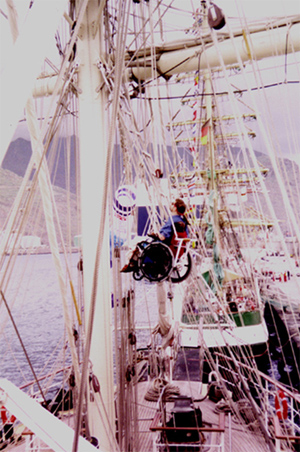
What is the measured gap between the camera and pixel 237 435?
6.37 meters

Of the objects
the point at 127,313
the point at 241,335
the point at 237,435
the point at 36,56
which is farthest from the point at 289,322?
the point at 36,56

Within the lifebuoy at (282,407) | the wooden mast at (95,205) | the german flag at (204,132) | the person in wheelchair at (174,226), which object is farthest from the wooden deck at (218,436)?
the german flag at (204,132)

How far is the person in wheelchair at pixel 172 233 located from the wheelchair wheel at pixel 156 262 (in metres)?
0.20

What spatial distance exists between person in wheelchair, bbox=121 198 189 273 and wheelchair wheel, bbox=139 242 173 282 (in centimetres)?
20

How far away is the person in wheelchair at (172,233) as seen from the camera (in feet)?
13.3

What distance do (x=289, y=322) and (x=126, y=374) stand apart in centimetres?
2416

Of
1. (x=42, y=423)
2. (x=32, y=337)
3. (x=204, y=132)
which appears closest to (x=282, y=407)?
(x=42, y=423)

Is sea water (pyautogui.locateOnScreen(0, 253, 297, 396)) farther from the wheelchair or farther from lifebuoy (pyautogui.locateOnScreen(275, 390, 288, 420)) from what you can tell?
the wheelchair

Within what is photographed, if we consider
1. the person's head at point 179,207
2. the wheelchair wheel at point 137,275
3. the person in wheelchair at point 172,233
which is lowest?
the wheelchair wheel at point 137,275

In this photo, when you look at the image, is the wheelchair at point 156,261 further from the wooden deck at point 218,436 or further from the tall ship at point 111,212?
the wooden deck at point 218,436

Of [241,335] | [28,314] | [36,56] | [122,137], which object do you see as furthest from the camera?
[28,314]

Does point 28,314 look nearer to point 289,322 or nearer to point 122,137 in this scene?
point 289,322

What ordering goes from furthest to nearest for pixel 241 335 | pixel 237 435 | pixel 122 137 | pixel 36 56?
1. pixel 241 335
2. pixel 237 435
3. pixel 122 137
4. pixel 36 56

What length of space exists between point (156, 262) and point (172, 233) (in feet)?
1.55
